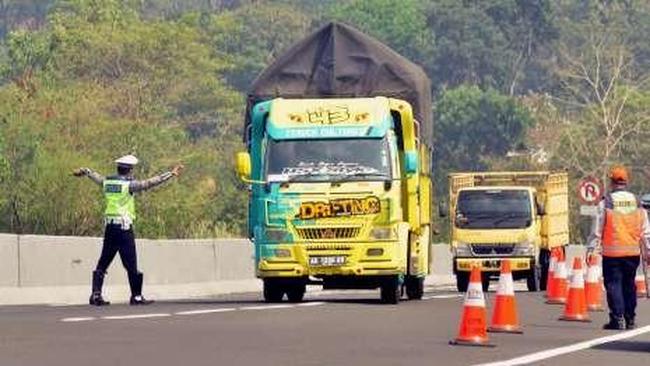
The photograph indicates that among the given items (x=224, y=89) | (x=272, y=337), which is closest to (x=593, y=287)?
(x=272, y=337)

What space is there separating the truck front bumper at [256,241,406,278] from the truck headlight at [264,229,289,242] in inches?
3.2

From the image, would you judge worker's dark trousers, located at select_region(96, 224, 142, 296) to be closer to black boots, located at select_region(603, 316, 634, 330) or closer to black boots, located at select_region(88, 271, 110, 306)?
black boots, located at select_region(88, 271, 110, 306)

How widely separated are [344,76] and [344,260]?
3781mm

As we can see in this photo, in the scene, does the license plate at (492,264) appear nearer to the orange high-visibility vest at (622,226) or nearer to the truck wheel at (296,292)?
the truck wheel at (296,292)

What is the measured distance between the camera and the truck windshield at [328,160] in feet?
88.4

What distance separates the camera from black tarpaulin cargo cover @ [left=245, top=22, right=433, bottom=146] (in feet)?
96.7

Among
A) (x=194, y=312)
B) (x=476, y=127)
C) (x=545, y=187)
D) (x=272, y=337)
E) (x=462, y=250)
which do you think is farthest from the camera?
(x=476, y=127)

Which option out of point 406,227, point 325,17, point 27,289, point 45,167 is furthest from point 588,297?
point 325,17

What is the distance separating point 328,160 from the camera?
27.0m

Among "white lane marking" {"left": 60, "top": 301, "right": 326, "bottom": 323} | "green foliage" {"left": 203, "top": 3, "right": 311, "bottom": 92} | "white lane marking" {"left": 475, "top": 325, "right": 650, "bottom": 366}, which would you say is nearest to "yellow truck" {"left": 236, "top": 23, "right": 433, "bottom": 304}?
"white lane marking" {"left": 60, "top": 301, "right": 326, "bottom": 323}

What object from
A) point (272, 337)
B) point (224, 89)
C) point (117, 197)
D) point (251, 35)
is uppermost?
point (251, 35)

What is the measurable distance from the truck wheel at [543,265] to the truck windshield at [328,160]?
14.3 meters

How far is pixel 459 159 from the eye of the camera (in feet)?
390

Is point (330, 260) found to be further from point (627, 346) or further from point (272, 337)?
point (272, 337)
